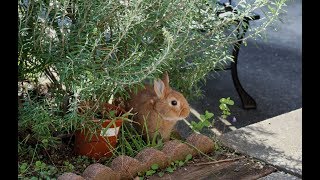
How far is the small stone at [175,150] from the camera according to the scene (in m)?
3.16

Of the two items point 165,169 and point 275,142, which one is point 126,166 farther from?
point 275,142

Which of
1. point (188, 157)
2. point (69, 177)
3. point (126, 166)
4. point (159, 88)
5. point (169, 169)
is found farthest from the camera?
point (159, 88)

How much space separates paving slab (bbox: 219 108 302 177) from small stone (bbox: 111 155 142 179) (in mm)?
662

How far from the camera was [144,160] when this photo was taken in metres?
3.06

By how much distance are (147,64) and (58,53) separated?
428mm

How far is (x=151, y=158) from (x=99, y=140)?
329 millimetres

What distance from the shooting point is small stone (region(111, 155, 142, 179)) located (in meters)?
2.97

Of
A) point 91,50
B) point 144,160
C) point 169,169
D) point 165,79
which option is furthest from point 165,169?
point 91,50

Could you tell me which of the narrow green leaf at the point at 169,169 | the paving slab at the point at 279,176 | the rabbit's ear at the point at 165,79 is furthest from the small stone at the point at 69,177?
the paving slab at the point at 279,176

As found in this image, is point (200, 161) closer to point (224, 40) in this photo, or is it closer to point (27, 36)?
point (224, 40)

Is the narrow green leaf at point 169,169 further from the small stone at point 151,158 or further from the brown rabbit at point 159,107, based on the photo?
the brown rabbit at point 159,107

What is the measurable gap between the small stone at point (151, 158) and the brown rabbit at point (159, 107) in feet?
0.87

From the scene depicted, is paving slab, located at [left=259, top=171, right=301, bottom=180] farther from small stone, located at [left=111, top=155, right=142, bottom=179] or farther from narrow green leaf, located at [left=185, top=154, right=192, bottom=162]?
small stone, located at [left=111, top=155, right=142, bottom=179]

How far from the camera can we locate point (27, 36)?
3002 mm
